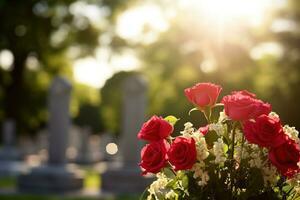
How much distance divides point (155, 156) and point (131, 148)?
1237 centimetres

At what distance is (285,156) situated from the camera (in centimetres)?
337

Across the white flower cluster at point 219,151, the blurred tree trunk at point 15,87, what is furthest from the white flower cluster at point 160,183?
the blurred tree trunk at point 15,87

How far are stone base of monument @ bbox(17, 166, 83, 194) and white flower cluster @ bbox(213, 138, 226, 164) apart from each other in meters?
12.8

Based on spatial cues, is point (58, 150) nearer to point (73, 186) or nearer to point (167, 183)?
point (73, 186)

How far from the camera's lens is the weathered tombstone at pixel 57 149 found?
631 inches

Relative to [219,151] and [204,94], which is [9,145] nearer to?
[204,94]

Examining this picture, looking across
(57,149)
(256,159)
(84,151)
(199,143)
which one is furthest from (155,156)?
(84,151)

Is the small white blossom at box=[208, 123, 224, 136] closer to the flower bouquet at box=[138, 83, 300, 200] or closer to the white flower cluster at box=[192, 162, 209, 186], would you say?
the flower bouquet at box=[138, 83, 300, 200]

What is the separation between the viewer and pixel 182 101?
46250 millimetres

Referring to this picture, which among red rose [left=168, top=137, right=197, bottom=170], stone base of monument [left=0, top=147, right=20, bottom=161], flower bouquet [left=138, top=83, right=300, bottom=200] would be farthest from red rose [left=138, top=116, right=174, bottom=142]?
stone base of monument [left=0, top=147, right=20, bottom=161]

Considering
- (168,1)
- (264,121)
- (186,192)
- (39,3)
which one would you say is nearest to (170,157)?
(186,192)

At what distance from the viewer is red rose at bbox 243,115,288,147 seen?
3307 millimetres

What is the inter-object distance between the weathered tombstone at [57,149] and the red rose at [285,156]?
13023mm

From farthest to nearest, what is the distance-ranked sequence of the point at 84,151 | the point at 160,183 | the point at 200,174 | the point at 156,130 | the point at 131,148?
the point at 84,151 < the point at 131,148 < the point at 160,183 < the point at 156,130 < the point at 200,174
